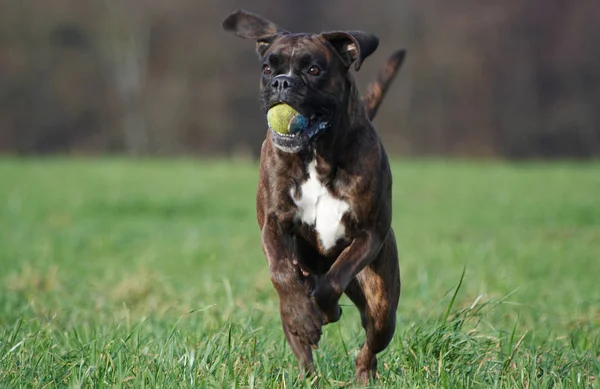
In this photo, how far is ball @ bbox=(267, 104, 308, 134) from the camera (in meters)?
3.94

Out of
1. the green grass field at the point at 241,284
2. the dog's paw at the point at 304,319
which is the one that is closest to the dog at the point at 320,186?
the dog's paw at the point at 304,319

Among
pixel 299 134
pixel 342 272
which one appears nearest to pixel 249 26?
pixel 299 134

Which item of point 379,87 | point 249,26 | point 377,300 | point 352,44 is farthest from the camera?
point 379,87

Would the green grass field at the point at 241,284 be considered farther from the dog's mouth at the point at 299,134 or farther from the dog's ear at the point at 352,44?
the dog's ear at the point at 352,44

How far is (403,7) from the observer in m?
41.4

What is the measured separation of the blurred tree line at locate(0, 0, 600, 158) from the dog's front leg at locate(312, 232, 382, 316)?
35.2m

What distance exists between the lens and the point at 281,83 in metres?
3.94

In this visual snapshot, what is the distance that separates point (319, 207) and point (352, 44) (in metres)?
0.81

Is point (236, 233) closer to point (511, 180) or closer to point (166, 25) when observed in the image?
point (511, 180)

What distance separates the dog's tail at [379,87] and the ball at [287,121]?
97cm

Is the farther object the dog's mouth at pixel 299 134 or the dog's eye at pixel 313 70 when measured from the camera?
the dog's eye at pixel 313 70

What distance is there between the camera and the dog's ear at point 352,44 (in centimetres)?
414

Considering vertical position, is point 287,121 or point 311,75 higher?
point 311,75

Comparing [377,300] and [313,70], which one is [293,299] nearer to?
[377,300]
